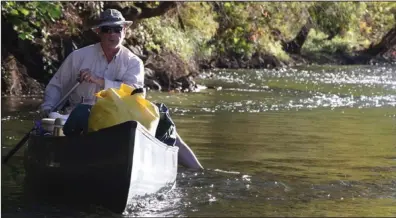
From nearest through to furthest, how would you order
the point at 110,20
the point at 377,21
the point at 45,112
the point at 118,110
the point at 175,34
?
the point at 118,110
the point at 110,20
the point at 45,112
the point at 175,34
the point at 377,21

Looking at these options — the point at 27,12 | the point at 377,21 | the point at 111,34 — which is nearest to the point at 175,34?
the point at 27,12

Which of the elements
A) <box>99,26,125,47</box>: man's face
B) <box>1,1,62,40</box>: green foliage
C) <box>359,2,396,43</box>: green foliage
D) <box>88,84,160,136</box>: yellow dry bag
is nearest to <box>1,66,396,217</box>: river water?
<box>88,84,160,136</box>: yellow dry bag

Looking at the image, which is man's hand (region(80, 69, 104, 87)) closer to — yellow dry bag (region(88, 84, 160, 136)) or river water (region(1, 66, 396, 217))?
yellow dry bag (region(88, 84, 160, 136))

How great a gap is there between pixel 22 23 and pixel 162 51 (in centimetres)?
715

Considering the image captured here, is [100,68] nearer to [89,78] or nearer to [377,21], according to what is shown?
[89,78]

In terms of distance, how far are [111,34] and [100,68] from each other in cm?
42

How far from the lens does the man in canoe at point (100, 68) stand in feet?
28.8

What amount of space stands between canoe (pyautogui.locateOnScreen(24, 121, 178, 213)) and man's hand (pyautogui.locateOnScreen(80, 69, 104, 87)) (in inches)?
28.3

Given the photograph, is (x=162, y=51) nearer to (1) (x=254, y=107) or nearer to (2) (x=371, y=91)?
(1) (x=254, y=107)

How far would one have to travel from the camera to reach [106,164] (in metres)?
7.61

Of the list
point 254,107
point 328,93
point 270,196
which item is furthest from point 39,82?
point 270,196

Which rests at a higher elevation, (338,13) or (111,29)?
(338,13)

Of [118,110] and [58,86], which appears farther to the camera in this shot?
[58,86]

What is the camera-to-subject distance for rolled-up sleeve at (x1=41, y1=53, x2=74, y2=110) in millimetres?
9250
